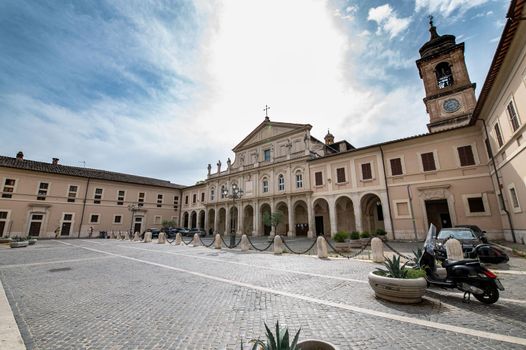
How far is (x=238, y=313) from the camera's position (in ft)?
13.7

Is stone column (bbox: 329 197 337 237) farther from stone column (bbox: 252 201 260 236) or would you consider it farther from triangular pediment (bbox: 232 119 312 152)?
stone column (bbox: 252 201 260 236)

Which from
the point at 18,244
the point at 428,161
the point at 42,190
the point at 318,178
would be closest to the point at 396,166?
the point at 428,161

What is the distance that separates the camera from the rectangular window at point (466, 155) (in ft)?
53.0

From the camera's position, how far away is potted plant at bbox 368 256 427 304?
448cm

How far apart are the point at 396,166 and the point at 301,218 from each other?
12515mm

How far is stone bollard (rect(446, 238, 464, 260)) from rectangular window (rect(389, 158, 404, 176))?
12297 mm

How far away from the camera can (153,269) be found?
8531mm

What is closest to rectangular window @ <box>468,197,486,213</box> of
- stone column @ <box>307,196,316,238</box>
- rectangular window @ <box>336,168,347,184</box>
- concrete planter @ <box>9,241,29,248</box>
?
rectangular window @ <box>336,168,347,184</box>

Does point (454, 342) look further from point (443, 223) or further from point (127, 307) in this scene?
point (443, 223)

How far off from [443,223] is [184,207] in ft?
123

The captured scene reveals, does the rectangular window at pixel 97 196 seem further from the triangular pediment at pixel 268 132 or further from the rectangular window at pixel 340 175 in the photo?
the rectangular window at pixel 340 175

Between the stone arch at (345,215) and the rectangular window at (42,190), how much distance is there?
36.1m

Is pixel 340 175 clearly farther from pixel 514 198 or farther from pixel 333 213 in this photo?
pixel 514 198

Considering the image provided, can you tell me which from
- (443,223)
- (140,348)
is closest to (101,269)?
(140,348)
